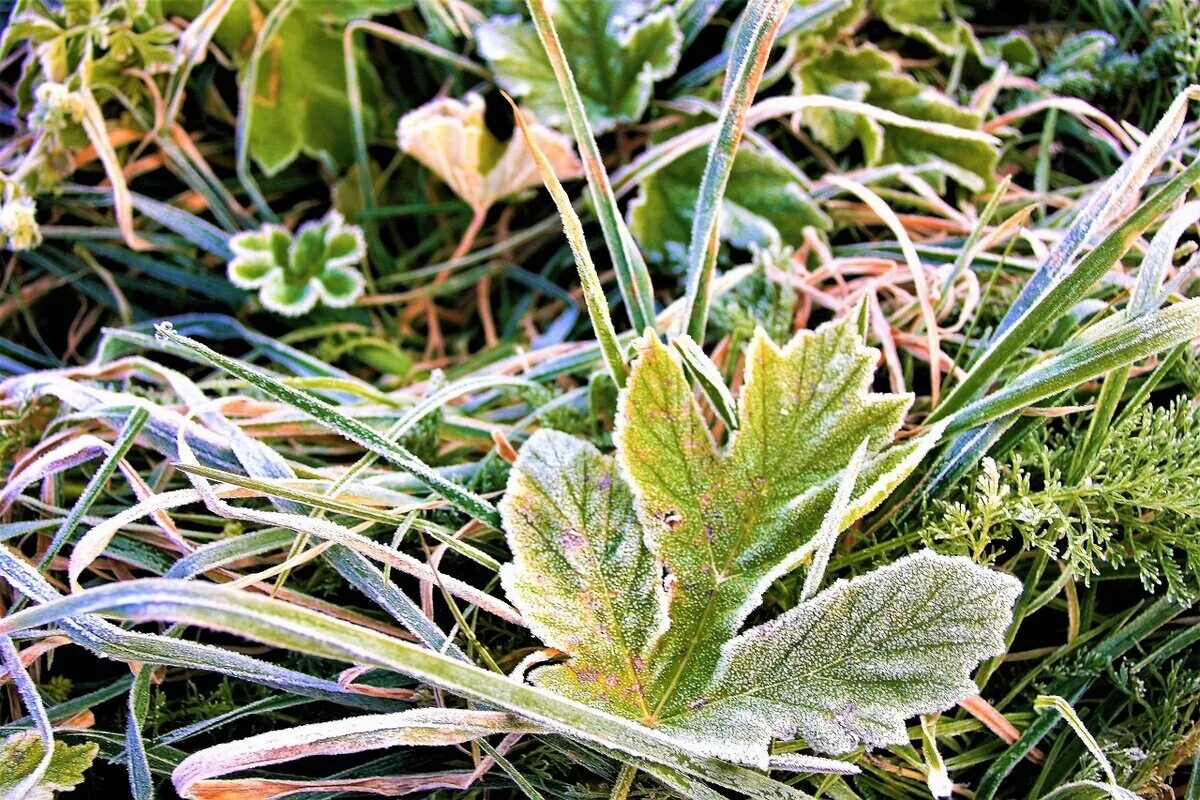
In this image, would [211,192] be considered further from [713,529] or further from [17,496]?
[713,529]

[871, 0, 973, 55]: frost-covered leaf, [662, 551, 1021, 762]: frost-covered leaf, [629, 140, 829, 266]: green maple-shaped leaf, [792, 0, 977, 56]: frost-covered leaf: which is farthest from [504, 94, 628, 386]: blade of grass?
[871, 0, 973, 55]: frost-covered leaf

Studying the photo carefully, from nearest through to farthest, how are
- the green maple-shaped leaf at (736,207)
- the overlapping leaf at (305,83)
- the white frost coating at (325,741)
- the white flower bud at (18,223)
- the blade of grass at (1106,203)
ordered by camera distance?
the white frost coating at (325,741) < the blade of grass at (1106,203) < the white flower bud at (18,223) < the green maple-shaped leaf at (736,207) < the overlapping leaf at (305,83)

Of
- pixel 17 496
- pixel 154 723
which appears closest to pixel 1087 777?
pixel 154 723

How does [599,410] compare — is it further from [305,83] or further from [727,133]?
[305,83]

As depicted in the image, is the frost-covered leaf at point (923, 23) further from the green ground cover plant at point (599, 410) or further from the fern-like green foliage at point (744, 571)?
the fern-like green foliage at point (744, 571)

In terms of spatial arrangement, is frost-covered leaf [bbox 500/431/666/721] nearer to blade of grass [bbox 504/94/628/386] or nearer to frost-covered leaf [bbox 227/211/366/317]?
blade of grass [bbox 504/94/628/386]

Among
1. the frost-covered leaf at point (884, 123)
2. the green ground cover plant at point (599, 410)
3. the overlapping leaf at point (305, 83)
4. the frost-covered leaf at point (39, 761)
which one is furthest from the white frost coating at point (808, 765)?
the overlapping leaf at point (305, 83)

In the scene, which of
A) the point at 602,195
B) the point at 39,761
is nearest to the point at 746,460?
the point at 602,195
